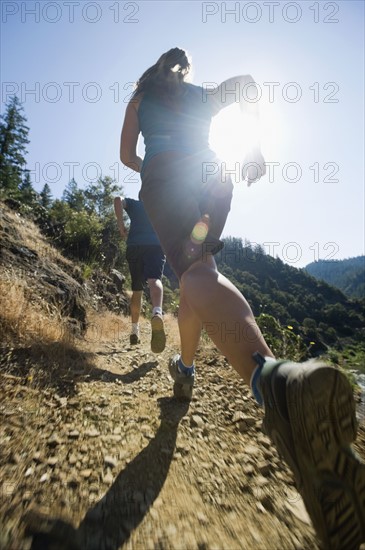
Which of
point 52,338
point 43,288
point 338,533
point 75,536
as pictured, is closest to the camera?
point 338,533

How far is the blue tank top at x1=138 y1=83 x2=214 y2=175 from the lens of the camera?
4.73 ft

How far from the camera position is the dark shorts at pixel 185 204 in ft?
3.62

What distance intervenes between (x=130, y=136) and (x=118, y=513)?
5.88 feet

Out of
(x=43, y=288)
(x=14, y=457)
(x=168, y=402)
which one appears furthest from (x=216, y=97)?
(x=43, y=288)

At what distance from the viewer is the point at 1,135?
2495 centimetres

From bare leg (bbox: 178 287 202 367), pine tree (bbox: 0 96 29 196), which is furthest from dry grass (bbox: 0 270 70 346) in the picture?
pine tree (bbox: 0 96 29 196)

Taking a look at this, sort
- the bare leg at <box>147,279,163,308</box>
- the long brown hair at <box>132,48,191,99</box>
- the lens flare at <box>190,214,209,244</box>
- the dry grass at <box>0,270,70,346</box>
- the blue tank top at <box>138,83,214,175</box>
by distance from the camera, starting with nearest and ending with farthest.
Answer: the lens flare at <box>190,214,209,244</box>, the blue tank top at <box>138,83,214,175</box>, the long brown hair at <box>132,48,191,99</box>, the dry grass at <box>0,270,70,346</box>, the bare leg at <box>147,279,163,308</box>

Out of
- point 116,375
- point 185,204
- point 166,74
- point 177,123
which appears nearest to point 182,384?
point 116,375

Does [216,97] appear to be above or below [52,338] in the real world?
above

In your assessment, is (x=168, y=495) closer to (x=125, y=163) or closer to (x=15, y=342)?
(x=15, y=342)

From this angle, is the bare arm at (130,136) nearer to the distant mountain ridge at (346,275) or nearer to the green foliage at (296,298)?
the green foliage at (296,298)

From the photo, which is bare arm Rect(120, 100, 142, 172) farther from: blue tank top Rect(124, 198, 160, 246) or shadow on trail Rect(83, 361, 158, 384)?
blue tank top Rect(124, 198, 160, 246)

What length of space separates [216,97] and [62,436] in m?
1.97

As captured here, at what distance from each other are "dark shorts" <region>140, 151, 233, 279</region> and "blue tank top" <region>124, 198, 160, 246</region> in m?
2.16
